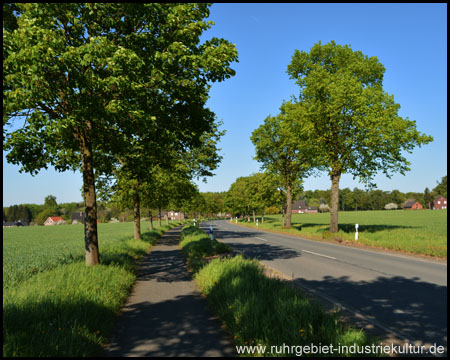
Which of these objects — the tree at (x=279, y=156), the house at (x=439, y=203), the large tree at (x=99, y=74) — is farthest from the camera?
the house at (x=439, y=203)

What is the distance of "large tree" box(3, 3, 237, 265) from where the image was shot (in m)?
5.69

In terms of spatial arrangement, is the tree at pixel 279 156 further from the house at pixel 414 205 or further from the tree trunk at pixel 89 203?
the house at pixel 414 205

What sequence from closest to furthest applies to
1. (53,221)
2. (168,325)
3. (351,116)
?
(168,325)
(351,116)
(53,221)

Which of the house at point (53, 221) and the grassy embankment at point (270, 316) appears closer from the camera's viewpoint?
the grassy embankment at point (270, 316)

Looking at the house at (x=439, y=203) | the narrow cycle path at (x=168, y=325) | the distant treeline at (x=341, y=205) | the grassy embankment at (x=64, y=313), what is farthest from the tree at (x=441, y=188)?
the grassy embankment at (x=64, y=313)

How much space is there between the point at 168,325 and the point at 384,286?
222 inches

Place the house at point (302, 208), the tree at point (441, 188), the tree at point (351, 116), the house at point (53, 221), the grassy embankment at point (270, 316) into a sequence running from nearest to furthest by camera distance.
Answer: the grassy embankment at point (270, 316) → the tree at point (351, 116) → the tree at point (441, 188) → the house at point (53, 221) → the house at point (302, 208)

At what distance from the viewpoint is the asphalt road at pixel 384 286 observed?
4.93m

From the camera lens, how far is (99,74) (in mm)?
6906

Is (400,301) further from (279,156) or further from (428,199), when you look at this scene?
(428,199)

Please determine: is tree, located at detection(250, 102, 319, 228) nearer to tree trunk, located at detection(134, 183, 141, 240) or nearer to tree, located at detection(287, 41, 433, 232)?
tree, located at detection(287, 41, 433, 232)

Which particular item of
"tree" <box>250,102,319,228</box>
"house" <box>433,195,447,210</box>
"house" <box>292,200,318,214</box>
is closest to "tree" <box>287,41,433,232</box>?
"tree" <box>250,102,319,228</box>

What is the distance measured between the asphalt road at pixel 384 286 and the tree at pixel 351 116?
836 centimetres

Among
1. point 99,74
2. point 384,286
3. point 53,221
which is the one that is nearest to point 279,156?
point 384,286
